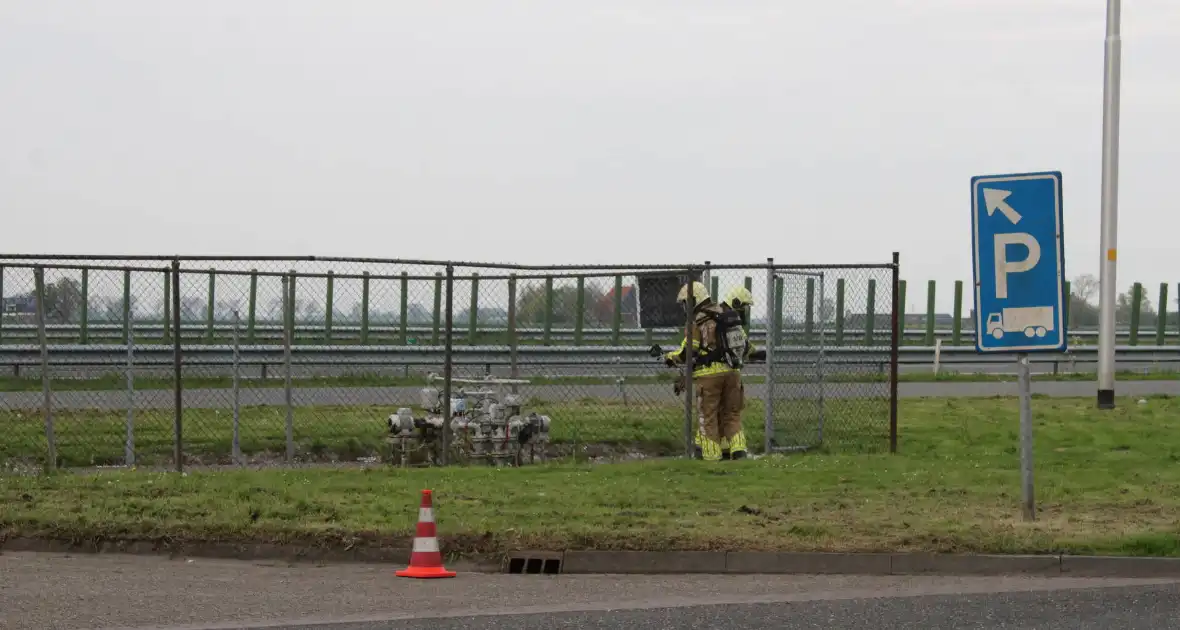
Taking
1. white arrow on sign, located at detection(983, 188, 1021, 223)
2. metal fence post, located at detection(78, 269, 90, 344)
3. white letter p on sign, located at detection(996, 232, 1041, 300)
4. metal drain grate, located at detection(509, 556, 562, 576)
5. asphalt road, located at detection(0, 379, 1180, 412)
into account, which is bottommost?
metal drain grate, located at detection(509, 556, 562, 576)

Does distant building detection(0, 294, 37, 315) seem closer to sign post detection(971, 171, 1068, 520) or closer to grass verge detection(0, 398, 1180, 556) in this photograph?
grass verge detection(0, 398, 1180, 556)

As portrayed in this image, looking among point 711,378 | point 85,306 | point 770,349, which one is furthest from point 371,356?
point 770,349

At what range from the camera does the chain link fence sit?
14.9 meters

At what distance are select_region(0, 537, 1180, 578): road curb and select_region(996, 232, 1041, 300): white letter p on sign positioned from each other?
2092 mm

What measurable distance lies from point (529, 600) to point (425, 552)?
1175 millimetres

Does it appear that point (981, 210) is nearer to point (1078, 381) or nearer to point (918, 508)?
point (918, 508)

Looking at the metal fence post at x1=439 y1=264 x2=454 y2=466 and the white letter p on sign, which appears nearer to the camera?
the white letter p on sign

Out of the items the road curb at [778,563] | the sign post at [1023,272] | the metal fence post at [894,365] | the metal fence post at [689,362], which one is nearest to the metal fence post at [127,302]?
the road curb at [778,563]

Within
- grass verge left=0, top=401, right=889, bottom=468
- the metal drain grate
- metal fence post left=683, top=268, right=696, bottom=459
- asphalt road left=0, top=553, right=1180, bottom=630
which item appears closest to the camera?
asphalt road left=0, top=553, right=1180, bottom=630

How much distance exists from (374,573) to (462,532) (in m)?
0.71

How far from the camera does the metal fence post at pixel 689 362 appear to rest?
607 inches

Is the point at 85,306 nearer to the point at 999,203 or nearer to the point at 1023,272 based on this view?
the point at 999,203

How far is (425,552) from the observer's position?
388 inches

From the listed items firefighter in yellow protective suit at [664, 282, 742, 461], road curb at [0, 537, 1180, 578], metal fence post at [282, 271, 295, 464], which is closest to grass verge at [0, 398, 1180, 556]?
road curb at [0, 537, 1180, 578]
